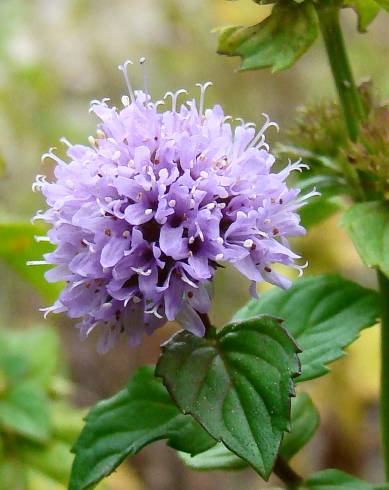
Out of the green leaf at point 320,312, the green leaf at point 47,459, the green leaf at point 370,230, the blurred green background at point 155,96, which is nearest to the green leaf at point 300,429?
the green leaf at point 320,312

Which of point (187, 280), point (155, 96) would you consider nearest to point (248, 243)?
point (187, 280)

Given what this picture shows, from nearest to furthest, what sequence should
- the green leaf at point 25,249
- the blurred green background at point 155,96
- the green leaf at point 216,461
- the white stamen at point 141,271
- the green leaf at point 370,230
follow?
the white stamen at point 141,271 < the green leaf at point 370,230 < the green leaf at point 216,461 < the green leaf at point 25,249 < the blurred green background at point 155,96

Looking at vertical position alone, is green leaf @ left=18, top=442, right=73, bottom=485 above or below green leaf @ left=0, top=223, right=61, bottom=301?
below

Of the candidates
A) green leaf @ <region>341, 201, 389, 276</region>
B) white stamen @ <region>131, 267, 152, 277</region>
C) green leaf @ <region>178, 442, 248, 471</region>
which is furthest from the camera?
green leaf @ <region>178, 442, 248, 471</region>

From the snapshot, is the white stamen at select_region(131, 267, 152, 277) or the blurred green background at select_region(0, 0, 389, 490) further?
the blurred green background at select_region(0, 0, 389, 490)

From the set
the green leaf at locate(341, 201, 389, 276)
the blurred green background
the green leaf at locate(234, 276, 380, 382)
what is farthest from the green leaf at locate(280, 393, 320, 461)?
the blurred green background

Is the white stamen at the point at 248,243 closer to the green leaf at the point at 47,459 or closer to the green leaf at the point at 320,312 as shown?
the green leaf at the point at 320,312

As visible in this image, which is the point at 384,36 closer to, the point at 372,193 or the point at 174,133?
the point at 372,193

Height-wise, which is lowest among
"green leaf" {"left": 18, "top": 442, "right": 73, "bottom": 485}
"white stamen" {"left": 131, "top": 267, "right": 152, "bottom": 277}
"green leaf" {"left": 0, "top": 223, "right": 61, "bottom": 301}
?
"green leaf" {"left": 18, "top": 442, "right": 73, "bottom": 485}

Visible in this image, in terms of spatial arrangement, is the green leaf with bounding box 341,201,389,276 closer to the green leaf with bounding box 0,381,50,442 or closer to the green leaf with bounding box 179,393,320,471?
the green leaf with bounding box 179,393,320,471
